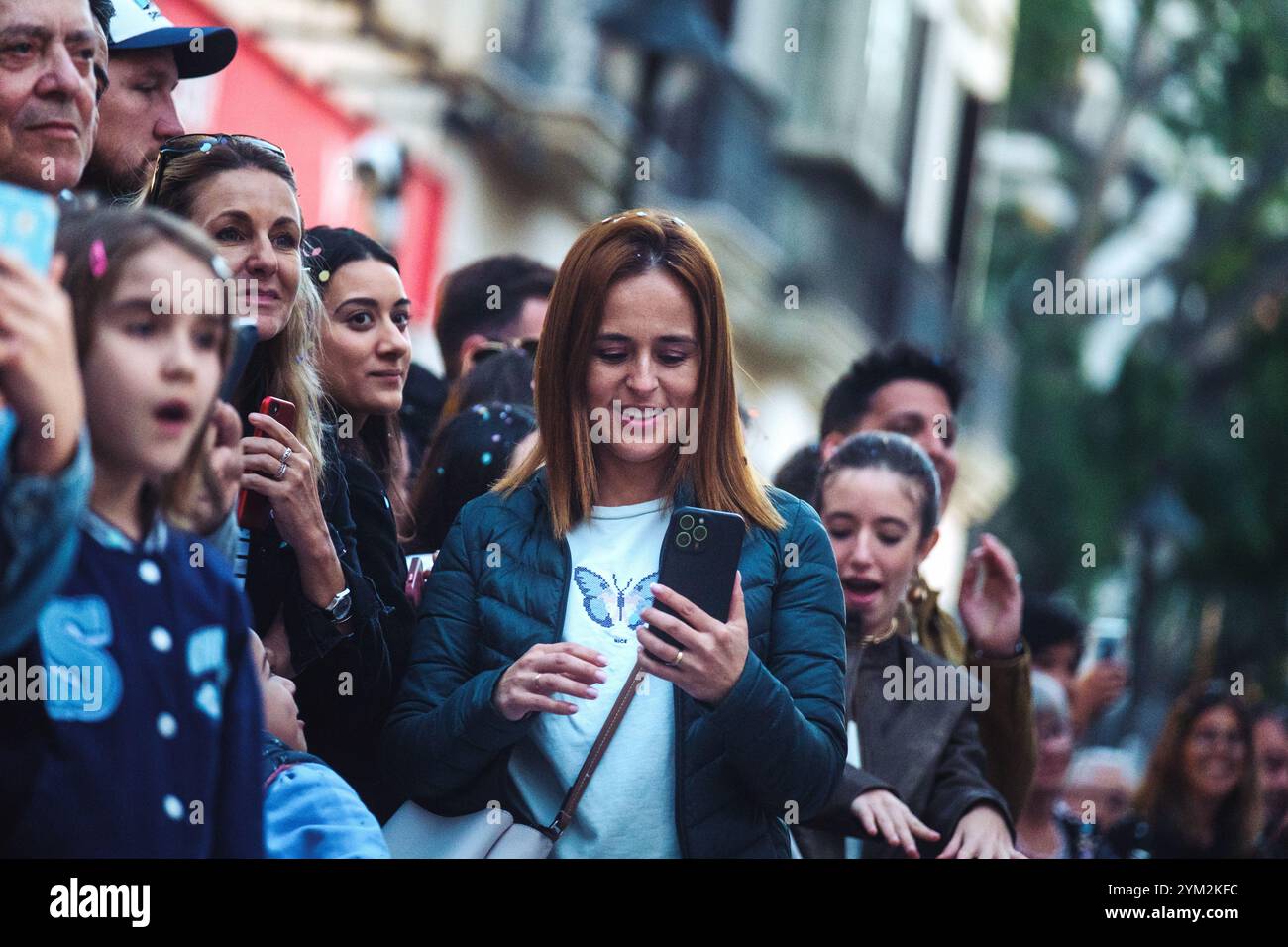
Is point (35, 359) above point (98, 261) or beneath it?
beneath

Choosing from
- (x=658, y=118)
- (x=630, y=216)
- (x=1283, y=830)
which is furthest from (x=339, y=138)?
(x=630, y=216)

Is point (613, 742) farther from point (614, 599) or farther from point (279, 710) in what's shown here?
point (279, 710)

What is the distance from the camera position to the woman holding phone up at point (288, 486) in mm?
3518

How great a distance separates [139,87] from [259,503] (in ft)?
3.87

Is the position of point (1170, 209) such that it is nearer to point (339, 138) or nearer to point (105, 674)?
point (339, 138)

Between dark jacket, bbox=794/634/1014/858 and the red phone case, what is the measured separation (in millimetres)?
1270

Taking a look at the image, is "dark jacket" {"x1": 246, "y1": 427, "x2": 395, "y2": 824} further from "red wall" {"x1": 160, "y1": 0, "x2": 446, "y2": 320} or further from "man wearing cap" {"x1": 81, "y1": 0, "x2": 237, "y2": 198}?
"red wall" {"x1": 160, "y1": 0, "x2": 446, "y2": 320}

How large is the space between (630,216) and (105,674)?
4.52 ft

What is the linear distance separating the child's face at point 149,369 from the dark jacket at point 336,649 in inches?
33.5

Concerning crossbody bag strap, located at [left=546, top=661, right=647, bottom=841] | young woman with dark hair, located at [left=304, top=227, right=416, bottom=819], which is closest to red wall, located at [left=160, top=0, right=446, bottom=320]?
young woman with dark hair, located at [left=304, top=227, right=416, bottom=819]

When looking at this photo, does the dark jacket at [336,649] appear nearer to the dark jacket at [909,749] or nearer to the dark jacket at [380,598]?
the dark jacket at [380,598]

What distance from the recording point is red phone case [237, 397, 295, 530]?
3.51 metres

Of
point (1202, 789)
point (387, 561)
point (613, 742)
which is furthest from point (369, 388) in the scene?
point (1202, 789)

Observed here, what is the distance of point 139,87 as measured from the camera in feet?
14.1
